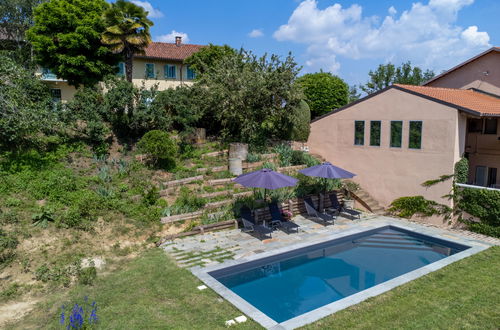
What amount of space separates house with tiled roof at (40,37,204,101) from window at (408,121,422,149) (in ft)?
77.1

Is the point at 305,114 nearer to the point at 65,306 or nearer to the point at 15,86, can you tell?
the point at 15,86

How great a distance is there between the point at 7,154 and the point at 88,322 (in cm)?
1236

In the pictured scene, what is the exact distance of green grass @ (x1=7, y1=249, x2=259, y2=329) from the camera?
786cm

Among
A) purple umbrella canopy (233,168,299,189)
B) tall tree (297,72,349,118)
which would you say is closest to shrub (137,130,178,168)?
purple umbrella canopy (233,168,299,189)

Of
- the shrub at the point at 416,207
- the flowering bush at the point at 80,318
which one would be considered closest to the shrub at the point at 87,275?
the flowering bush at the point at 80,318

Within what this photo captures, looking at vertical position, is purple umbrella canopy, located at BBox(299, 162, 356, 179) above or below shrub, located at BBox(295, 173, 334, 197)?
above

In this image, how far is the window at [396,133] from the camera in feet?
59.0

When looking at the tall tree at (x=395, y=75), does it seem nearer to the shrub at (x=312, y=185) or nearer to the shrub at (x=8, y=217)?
the shrub at (x=312, y=185)

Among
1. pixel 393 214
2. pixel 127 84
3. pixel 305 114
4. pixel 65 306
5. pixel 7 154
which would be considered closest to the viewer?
pixel 65 306

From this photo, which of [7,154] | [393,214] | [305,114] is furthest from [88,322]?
[305,114]

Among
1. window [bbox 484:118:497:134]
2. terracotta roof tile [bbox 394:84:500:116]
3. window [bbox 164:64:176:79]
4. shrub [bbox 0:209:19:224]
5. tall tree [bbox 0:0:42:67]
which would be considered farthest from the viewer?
window [bbox 164:64:176:79]

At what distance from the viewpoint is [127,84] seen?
776 inches

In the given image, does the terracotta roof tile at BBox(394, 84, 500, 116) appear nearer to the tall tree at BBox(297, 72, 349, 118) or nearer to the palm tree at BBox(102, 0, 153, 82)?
the tall tree at BBox(297, 72, 349, 118)

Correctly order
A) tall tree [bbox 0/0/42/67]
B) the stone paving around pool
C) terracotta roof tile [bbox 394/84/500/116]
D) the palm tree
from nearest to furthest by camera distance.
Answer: the stone paving around pool → terracotta roof tile [bbox 394/84/500/116] → the palm tree → tall tree [bbox 0/0/42/67]
